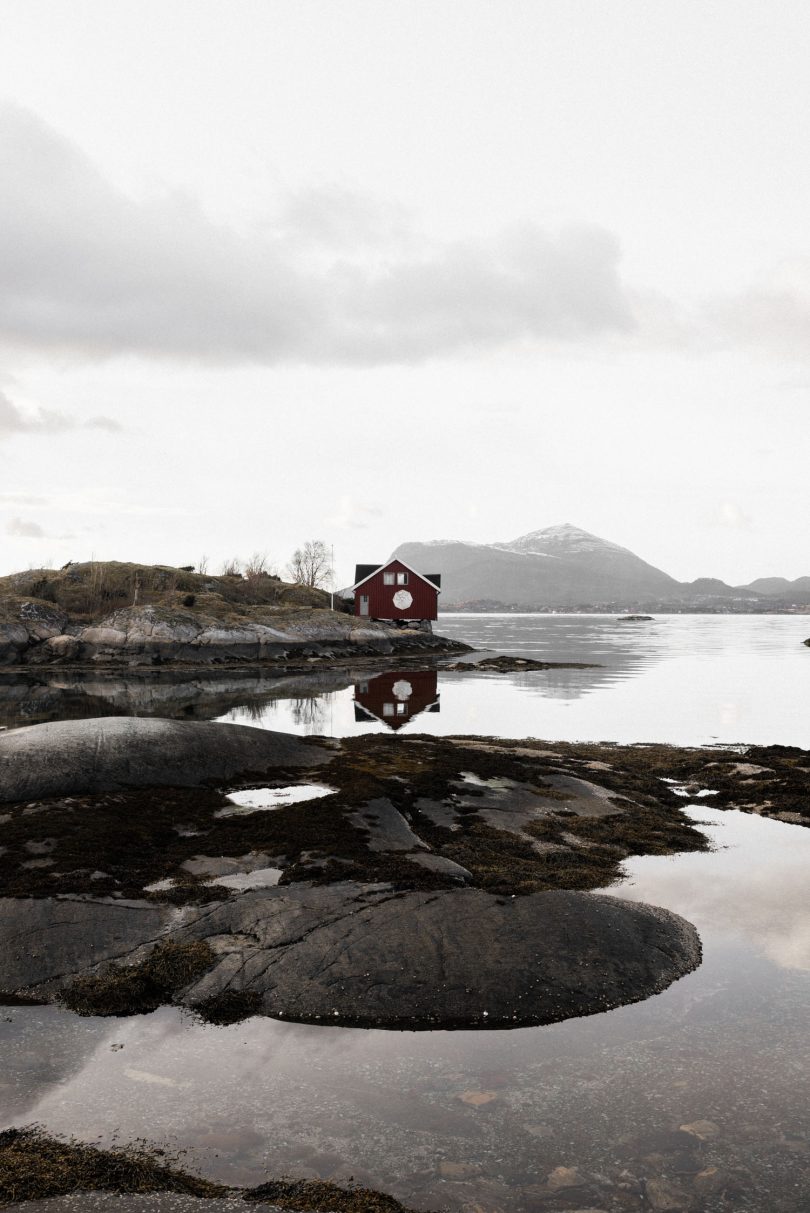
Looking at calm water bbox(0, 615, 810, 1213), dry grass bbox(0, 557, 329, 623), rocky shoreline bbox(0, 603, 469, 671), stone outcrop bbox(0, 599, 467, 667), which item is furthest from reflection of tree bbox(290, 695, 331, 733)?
dry grass bbox(0, 557, 329, 623)

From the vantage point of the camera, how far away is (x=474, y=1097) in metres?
6.30

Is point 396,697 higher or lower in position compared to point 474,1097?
lower

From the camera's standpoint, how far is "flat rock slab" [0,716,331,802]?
14.0m

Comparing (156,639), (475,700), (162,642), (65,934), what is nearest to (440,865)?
(65,934)

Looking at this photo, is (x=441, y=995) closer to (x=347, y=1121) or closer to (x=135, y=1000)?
(x=347, y=1121)

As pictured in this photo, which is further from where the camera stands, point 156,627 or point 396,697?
point 156,627

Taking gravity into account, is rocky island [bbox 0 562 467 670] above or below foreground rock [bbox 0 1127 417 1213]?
above

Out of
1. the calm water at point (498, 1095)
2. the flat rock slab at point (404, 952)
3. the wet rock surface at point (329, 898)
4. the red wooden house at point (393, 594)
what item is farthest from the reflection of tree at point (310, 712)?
the red wooden house at point (393, 594)

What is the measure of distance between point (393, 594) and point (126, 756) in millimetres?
67262

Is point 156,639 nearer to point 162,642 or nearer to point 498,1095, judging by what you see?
point 162,642

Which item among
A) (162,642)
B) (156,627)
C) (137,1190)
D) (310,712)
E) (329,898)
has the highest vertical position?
(156,627)

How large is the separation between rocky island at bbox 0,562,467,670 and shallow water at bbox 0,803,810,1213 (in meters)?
51.1

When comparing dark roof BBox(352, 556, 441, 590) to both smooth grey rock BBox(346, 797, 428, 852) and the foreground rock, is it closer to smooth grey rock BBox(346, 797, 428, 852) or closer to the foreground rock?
smooth grey rock BBox(346, 797, 428, 852)

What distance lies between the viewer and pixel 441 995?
786 centimetres
